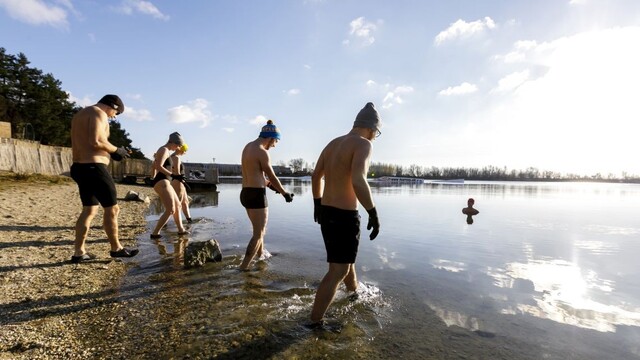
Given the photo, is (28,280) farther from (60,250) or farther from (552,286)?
(552,286)

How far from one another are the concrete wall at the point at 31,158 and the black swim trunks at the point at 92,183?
22.1m

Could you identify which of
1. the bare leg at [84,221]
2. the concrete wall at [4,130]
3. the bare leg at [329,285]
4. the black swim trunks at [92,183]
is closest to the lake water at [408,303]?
the bare leg at [329,285]

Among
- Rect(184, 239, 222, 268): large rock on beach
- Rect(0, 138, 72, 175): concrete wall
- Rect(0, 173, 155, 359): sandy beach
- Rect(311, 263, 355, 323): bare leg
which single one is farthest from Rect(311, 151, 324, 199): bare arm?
Rect(0, 138, 72, 175): concrete wall

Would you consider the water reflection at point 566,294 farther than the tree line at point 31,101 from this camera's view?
No

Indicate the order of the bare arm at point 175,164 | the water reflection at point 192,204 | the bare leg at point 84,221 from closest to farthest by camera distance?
1. the bare leg at point 84,221
2. the bare arm at point 175,164
3. the water reflection at point 192,204

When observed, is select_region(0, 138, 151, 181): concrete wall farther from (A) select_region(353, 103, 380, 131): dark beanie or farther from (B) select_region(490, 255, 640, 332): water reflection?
(B) select_region(490, 255, 640, 332): water reflection

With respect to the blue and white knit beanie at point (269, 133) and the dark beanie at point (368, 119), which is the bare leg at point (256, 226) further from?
the dark beanie at point (368, 119)

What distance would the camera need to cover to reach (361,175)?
3.28 metres

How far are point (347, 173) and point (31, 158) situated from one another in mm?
28131

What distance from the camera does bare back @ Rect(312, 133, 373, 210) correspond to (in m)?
3.28

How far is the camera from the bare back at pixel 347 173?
3.28 m

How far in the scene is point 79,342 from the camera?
9.43 feet

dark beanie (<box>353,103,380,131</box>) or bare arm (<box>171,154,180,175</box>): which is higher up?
dark beanie (<box>353,103,380,131</box>)

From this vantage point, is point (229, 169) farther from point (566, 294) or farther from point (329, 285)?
point (329, 285)
